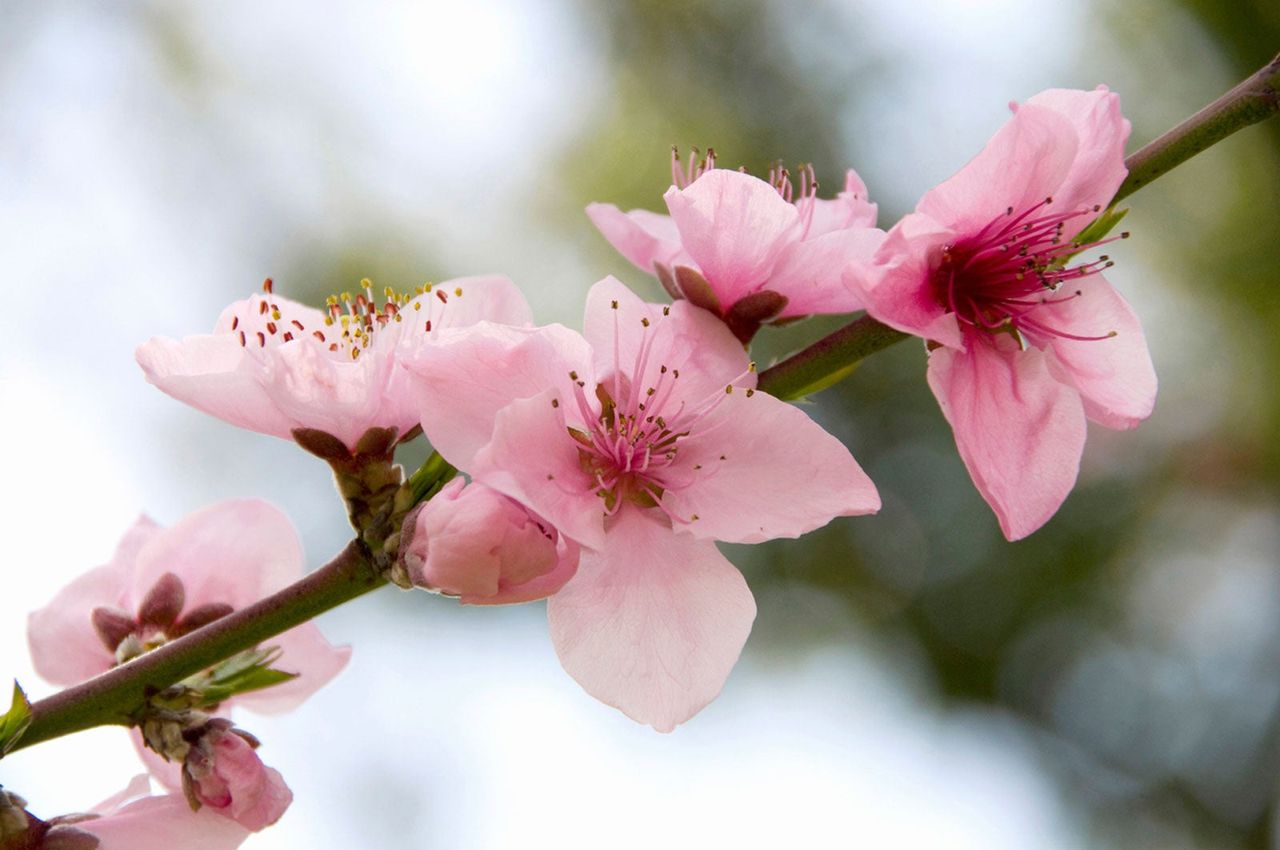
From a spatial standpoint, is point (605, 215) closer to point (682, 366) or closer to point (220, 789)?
point (682, 366)

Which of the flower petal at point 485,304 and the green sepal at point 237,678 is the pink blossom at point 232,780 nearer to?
the green sepal at point 237,678

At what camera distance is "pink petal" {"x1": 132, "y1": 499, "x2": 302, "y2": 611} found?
2.07ft

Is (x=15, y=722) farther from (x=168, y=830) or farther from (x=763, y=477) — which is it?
(x=763, y=477)

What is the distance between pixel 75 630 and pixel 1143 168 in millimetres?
571

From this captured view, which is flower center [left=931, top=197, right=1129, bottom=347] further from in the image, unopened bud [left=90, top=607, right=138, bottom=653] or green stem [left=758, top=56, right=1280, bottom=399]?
unopened bud [left=90, top=607, right=138, bottom=653]

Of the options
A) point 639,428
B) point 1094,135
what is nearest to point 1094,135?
point 1094,135

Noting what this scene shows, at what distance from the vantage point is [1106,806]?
251cm

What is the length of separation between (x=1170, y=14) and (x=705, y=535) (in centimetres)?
235

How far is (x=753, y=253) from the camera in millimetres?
491

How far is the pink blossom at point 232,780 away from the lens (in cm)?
49

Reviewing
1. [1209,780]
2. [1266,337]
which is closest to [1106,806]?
[1209,780]

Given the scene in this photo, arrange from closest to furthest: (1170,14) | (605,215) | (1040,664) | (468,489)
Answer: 1. (468,489)
2. (605,215)
3. (1170,14)
4. (1040,664)

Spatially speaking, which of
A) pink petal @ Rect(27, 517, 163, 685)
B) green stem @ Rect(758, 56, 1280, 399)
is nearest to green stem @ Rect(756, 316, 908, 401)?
green stem @ Rect(758, 56, 1280, 399)

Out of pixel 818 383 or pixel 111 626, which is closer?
pixel 818 383
